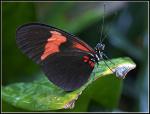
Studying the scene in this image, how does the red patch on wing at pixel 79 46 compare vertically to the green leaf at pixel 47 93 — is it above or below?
above

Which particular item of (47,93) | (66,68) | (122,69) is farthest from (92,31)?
(122,69)

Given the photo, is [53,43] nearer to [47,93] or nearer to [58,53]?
[58,53]

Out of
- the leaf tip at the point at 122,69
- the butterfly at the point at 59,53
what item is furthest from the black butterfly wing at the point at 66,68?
the leaf tip at the point at 122,69

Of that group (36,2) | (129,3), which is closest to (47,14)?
(36,2)

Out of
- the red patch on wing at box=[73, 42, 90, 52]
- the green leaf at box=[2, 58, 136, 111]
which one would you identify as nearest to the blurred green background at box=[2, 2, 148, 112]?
the green leaf at box=[2, 58, 136, 111]

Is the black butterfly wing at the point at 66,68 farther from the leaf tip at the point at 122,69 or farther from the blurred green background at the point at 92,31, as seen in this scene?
the blurred green background at the point at 92,31

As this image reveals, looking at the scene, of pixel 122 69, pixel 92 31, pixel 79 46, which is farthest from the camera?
pixel 92 31

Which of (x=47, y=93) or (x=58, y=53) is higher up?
(x=58, y=53)
